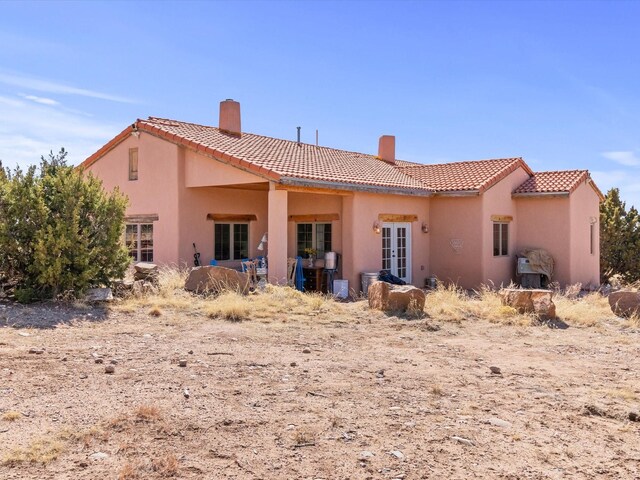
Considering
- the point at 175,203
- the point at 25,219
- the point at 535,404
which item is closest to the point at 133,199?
the point at 175,203

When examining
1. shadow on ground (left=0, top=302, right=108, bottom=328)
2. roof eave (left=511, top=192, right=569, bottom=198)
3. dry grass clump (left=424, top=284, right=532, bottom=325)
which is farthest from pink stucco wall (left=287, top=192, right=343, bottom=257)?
shadow on ground (left=0, top=302, right=108, bottom=328)

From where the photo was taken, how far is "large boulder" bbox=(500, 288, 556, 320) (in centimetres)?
1155

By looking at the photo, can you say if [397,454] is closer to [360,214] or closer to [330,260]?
[330,260]

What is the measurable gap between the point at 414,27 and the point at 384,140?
9.39 metres

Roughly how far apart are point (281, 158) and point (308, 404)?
38.9 ft

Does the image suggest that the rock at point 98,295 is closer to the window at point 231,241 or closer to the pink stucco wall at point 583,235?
the window at point 231,241

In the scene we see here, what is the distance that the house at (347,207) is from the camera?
16.1 meters

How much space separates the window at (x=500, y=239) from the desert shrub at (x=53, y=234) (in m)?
11.4

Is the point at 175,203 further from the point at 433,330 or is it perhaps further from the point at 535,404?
the point at 535,404

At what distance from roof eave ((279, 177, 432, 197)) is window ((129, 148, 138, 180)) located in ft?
22.1

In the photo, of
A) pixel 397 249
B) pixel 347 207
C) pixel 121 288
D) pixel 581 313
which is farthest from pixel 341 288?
pixel 581 313

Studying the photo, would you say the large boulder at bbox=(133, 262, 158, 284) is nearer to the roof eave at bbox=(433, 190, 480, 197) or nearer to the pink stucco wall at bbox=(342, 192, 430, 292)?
the pink stucco wall at bbox=(342, 192, 430, 292)

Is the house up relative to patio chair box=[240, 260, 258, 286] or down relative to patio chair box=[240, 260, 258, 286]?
up

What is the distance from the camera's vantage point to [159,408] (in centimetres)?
544
